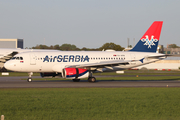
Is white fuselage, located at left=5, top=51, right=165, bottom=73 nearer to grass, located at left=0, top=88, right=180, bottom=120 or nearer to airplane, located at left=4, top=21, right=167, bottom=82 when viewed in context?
airplane, located at left=4, top=21, right=167, bottom=82

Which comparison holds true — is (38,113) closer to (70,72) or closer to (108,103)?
(108,103)

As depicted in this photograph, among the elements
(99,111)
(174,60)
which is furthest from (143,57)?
(174,60)

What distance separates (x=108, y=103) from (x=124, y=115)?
3.44m

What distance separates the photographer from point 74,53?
37281 millimetres

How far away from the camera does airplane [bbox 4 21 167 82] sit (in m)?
34.2

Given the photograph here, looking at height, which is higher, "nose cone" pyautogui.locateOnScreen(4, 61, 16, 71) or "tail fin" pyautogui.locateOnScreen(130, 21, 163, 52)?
"tail fin" pyautogui.locateOnScreen(130, 21, 163, 52)

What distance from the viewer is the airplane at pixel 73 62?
112 ft

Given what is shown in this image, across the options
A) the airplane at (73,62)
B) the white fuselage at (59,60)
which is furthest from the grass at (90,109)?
the white fuselage at (59,60)

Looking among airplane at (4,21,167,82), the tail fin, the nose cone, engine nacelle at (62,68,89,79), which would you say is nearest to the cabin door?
airplane at (4,21,167,82)

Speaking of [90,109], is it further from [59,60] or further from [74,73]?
[59,60]

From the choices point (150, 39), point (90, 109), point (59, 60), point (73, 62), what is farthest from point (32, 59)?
point (90, 109)

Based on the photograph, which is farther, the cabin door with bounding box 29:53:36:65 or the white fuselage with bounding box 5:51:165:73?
the cabin door with bounding box 29:53:36:65

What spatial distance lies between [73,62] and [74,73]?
11.5 feet

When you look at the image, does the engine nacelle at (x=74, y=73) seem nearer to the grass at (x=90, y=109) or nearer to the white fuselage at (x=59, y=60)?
the white fuselage at (x=59, y=60)
